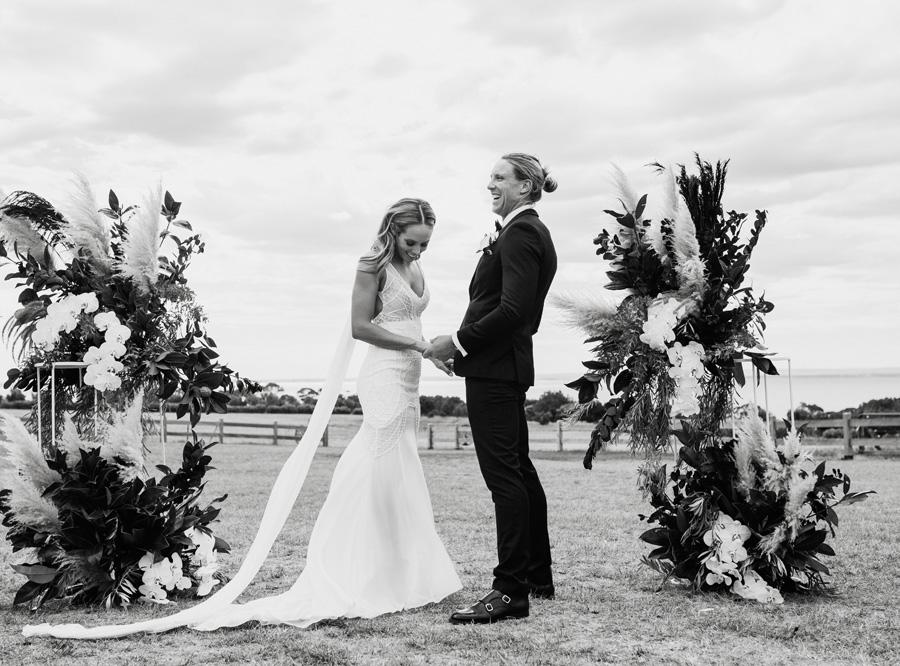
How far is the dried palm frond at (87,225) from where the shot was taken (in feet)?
16.8

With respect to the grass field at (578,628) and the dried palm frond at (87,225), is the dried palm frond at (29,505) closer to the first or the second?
the grass field at (578,628)

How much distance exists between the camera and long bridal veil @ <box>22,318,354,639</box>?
4.34m

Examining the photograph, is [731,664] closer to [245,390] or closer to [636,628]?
[636,628]

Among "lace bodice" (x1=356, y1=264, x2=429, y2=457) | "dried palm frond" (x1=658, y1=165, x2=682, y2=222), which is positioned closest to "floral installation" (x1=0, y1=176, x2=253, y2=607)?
"lace bodice" (x1=356, y1=264, x2=429, y2=457)

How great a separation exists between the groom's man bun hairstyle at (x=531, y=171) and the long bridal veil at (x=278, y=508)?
1.34m

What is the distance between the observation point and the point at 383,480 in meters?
4.89

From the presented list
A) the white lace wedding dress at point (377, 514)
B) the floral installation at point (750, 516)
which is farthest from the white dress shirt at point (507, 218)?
the floral installation at point (750, 516)

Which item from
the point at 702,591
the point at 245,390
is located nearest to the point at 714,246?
the point at 702,591

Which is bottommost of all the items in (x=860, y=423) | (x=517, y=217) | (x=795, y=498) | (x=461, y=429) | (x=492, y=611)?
(x=461, y=429)

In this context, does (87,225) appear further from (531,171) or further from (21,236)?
(531,171)

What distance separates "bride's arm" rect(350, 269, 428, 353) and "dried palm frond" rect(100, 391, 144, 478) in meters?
1.33

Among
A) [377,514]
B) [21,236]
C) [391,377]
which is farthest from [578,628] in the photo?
[21,236]

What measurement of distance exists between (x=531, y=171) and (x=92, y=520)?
9.99ft

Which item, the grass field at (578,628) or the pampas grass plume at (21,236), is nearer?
the grass field at (578,628)
